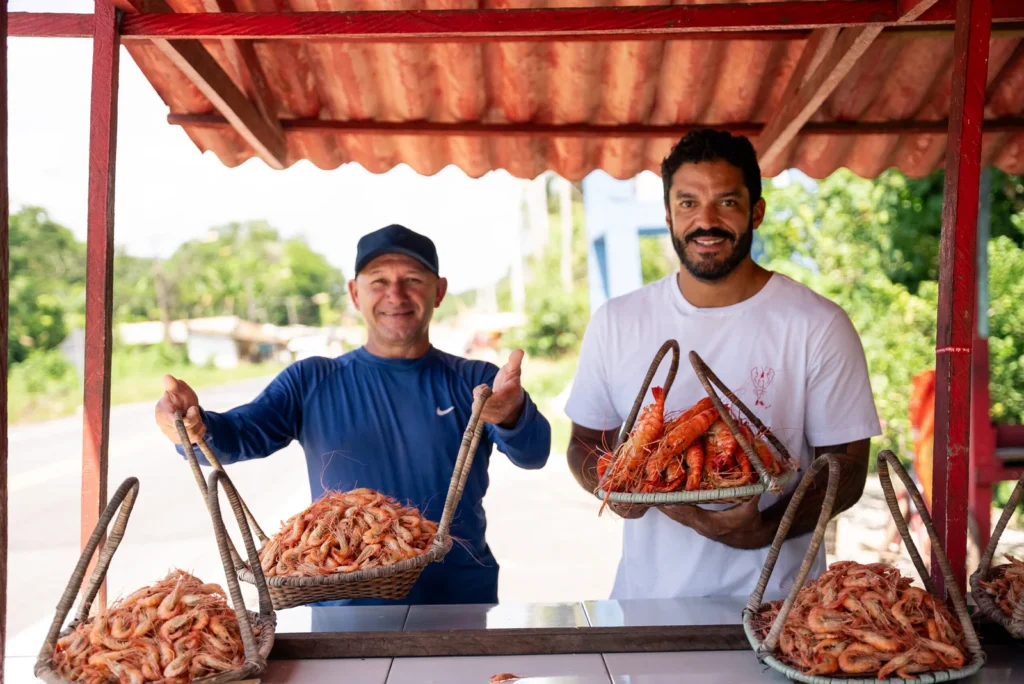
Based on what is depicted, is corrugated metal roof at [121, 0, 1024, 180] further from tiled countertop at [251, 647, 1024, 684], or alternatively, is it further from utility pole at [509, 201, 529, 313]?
utility pole at [509, 201, 529, 313]

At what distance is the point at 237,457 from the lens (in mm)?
3424

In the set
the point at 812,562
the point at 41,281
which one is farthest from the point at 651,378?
the point at 41,281

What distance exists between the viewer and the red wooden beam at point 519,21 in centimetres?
295

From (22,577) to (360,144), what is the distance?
7.66 m

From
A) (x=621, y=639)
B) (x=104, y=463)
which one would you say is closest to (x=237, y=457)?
(x=104, y=463)

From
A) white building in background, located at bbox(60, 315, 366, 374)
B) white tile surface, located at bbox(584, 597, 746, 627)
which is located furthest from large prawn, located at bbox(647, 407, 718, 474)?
white building in background, located at bbox(60, 315, 366, 374)

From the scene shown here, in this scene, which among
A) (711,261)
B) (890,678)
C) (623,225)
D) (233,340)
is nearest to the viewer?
(890,678)

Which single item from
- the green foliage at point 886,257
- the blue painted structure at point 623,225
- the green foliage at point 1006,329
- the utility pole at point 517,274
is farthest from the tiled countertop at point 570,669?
the utility pole at point 517,274

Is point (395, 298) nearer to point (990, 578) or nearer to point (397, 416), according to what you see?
point (397, 416)

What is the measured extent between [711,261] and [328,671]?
1.92 meters

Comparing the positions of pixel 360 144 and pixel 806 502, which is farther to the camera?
pixel 360 144

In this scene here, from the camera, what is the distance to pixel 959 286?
2.62 metres

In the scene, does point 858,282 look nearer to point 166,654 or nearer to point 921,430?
point 921,430

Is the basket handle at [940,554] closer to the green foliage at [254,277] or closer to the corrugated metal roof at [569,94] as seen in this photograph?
the corrugated metal roof at [569,94]
